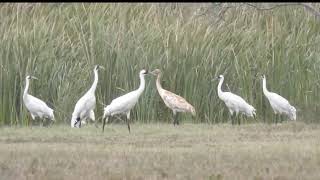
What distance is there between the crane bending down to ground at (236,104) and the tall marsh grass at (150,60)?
30.4 inches

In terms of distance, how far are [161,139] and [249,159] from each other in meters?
2.31

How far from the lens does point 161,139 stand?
36.7ft

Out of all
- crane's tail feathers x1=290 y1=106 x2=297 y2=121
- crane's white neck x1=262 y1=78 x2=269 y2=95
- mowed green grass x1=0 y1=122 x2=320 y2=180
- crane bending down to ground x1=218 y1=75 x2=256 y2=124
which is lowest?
mowed green grass x1=0 y1=122 x2=320 y2=180

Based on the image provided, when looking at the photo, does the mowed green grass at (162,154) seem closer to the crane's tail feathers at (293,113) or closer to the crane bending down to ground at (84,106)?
the crane bending down to ground at (84,106)

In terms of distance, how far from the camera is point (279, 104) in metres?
14.0

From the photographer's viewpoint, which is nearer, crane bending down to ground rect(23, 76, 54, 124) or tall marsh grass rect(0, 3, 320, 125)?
A: crane bending down to ground rect(23, 76, 54, 124)

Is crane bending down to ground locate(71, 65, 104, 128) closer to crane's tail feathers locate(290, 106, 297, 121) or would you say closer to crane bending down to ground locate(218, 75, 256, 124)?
crane bending down to ground locate(218, 75, 256, 124)

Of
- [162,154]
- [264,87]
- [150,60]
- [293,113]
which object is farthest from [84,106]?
[162,154]

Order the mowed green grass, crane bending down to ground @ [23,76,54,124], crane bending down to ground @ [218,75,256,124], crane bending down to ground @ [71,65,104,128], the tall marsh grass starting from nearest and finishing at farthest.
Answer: the mowed green grass
crane bending down to ground @ [71,65,104,128]
crane bending down to ground @ [23,76,54,124]
crane bending down to ground @ [218,75,256,124]
the tall marsh grass

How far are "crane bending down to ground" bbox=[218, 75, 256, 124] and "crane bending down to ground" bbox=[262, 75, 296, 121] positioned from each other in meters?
0.36

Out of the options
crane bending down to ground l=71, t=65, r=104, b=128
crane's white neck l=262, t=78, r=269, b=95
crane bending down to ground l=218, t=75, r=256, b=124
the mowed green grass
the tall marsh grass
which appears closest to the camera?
the mowed green grass

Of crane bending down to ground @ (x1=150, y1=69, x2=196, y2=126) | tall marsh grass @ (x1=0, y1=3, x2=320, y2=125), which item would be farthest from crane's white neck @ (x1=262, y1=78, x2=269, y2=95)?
crane bending down to ground @ (x1=150, y1=69, x2=196, y2=126)

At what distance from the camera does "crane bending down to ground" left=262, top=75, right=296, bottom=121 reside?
547 inches

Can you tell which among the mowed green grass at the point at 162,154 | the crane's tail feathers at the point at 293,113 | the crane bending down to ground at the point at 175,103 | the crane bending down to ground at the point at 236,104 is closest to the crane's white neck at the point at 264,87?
the crane bending down to ground at the point at 236,104
